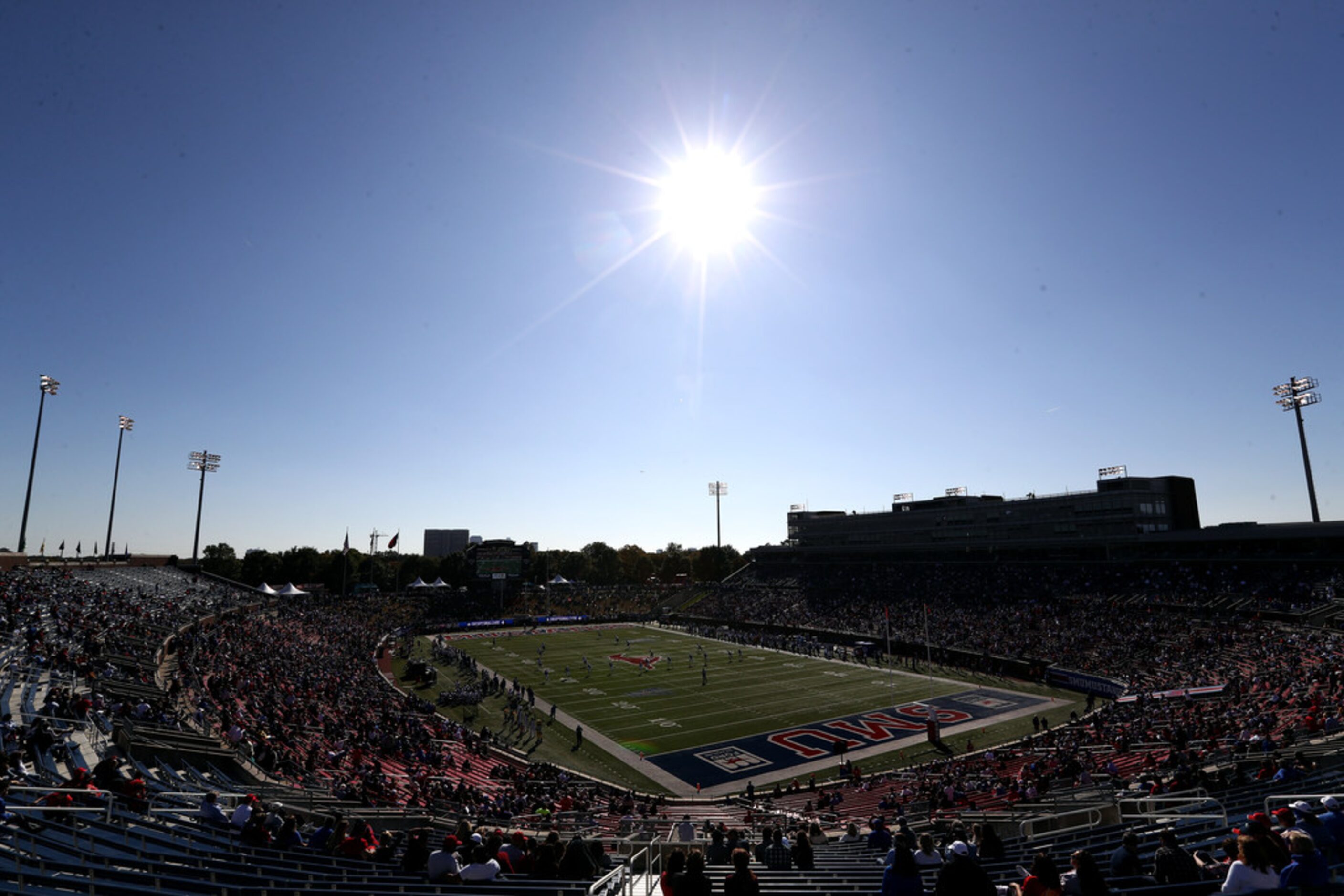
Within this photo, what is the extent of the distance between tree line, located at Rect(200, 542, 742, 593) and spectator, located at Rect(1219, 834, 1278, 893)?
279ft

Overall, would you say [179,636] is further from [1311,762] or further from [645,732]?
[1311,762]

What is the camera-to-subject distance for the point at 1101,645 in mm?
44500

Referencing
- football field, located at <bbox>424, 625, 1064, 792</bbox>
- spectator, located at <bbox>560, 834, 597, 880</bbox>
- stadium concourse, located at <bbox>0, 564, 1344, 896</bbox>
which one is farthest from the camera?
football field, located at <bbox>424, 625, 1064, 792</bbox>

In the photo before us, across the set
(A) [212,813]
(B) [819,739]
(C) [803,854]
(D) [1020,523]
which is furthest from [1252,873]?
(D) [1020,523]

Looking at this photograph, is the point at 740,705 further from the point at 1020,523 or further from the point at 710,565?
the point at 710,565

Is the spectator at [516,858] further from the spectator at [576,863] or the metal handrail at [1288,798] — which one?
the metal handrail at [1288,798]

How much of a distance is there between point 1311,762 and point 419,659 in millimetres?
51816

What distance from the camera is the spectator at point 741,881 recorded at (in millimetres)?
5465

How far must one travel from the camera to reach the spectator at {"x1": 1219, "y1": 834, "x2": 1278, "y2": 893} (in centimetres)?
500

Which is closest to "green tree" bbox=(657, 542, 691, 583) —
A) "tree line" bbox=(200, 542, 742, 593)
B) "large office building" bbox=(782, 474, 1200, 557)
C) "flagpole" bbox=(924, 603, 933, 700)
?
"tree line" bbox=(200, 542, 742, 593)

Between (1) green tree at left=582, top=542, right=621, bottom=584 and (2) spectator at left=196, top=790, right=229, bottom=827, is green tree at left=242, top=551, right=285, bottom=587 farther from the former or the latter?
(2) spectator at left=196, top=790, right=229, bottom=827

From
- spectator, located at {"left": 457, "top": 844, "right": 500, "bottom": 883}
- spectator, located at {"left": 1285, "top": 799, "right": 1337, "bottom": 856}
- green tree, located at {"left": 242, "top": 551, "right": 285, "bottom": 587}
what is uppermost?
green tree, located at {"left": 242, "top": 551, "right": 285, "bottom": 587}

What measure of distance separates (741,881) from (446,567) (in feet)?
396

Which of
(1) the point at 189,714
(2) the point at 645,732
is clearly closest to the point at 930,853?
(1) the point at 189,714
